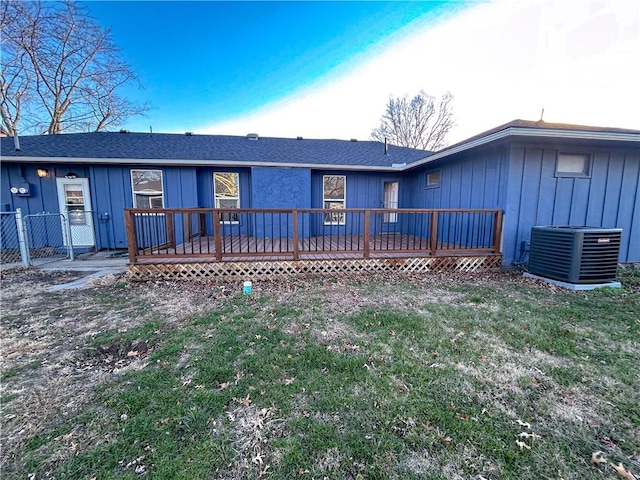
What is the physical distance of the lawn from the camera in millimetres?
1470

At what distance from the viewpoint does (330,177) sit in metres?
8.67

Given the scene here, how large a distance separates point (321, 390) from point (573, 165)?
272 inches

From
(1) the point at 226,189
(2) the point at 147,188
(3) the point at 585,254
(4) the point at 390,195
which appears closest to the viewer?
(3) the point at 585,254

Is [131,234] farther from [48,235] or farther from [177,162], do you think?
[48,235]

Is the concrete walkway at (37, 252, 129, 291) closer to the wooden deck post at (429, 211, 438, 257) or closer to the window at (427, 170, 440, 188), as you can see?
the wooden deck post at (429, 211, 438, 257)

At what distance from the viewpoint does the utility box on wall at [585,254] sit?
14.3 ft

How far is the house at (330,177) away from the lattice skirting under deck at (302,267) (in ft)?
3.10

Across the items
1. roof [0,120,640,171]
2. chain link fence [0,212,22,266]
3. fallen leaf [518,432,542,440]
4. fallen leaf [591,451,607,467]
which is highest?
roof [0,120,640,171]

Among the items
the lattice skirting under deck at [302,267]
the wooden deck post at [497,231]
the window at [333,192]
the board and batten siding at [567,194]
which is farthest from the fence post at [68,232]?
the board and batten siding at [567,194]

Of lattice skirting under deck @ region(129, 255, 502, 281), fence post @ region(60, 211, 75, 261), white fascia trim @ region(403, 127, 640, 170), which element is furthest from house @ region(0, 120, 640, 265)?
lattice skirting under deck @ region(129, 255, 502, 281)

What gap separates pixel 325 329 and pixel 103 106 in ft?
57.6

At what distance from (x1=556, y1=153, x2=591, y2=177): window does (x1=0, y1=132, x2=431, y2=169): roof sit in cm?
384

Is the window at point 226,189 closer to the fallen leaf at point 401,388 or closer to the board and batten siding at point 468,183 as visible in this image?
the board and batten siding at point 468,183

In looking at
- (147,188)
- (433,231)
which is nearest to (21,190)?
(147,188)
